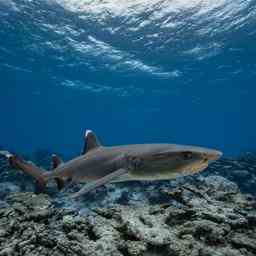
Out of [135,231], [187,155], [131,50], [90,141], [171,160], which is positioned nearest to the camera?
[187,155]

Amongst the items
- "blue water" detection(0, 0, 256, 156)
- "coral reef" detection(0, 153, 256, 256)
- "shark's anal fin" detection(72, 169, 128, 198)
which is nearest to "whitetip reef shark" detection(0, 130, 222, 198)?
"shark's anal fin" detection(72, 169, 128, 198)

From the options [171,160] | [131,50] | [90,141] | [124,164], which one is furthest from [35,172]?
[131,50]

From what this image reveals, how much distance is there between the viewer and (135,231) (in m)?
4.36

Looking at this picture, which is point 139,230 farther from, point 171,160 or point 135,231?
point 171,160

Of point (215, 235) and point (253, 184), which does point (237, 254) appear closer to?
point (215, 235)

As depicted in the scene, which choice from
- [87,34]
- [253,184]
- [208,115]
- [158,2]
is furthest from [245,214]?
[208,115]

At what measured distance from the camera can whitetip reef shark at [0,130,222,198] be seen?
382 centimetres

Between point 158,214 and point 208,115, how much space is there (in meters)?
78.3

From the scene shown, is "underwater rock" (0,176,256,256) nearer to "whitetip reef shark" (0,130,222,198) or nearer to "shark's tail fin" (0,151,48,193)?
"shark's tail fin" (0,151,48,193)

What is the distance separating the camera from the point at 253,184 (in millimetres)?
14461

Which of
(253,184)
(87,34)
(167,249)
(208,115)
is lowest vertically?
(253,184)

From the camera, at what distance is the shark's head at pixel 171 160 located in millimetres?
3730

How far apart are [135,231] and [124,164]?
0.93 metres

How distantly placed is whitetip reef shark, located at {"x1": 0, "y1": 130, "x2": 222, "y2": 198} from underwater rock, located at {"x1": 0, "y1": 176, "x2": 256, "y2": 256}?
2.07 feet
